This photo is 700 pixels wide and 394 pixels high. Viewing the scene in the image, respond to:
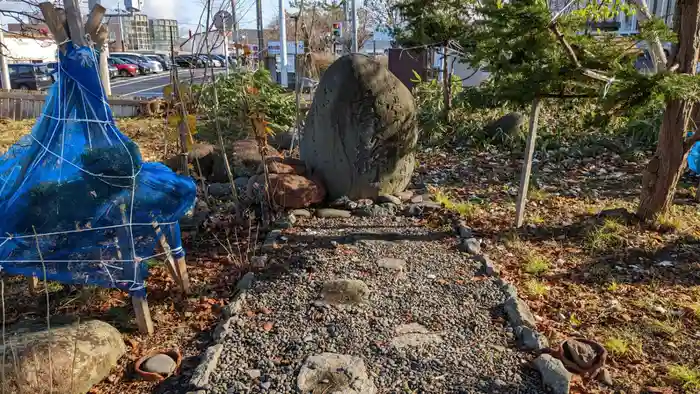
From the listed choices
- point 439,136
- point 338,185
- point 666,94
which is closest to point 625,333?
point 666,94

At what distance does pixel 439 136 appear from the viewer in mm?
9281

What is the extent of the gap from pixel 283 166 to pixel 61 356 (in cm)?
342

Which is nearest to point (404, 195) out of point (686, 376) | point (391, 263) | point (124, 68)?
point (391, 263)

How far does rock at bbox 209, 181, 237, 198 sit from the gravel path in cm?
190

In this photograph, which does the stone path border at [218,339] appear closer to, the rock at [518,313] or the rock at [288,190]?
the rock at [288,190]

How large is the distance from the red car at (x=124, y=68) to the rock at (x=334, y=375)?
35.7 meters

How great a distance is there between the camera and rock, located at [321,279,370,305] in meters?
3.77

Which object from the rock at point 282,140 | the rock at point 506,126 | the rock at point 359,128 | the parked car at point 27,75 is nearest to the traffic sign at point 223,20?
the rock at point 359,128

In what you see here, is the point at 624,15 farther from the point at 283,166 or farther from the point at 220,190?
the point at 220,190

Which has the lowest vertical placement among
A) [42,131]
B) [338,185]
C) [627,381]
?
[627,381]

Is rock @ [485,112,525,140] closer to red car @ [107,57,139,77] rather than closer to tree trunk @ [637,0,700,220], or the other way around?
tree trunk @ [637,0,700,220]

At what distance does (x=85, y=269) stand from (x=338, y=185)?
126 inches

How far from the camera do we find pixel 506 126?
901cm

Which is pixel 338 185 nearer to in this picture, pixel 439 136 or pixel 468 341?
pixel 468 341
